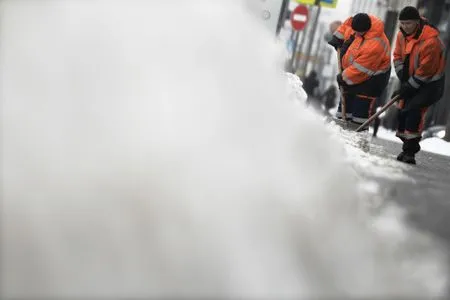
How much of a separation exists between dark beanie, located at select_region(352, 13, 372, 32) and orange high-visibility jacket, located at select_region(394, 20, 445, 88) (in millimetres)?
630

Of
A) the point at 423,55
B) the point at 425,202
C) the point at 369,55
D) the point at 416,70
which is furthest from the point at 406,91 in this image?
the point at 425,202

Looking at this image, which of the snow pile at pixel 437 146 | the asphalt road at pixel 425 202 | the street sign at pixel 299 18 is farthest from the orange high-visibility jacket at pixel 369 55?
the street sign at pixel 299 18

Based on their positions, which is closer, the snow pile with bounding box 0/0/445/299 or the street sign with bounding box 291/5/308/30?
the snow pile with bounding box 0/0/445/299

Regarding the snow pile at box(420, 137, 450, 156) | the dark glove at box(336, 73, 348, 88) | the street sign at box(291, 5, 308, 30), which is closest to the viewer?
the dark glove at box(336, 73, 348, 88)

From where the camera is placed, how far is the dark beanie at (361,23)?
7465 mm

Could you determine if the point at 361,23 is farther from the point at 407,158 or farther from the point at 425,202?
the point at 425,202

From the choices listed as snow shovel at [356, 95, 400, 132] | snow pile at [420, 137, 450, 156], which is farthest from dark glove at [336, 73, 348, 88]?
snow pile at [420, 137, 450, 156]

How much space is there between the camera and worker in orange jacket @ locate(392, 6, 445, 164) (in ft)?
21.6

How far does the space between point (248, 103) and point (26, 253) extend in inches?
36.9

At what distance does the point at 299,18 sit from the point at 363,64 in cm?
654

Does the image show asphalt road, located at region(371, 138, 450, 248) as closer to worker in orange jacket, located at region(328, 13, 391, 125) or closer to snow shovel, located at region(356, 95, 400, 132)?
snow shovel, located at region(356, 95, 400, 132)

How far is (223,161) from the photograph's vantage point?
1.81 metres

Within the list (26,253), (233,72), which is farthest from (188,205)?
(233,72)

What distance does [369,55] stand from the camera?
295 inches
